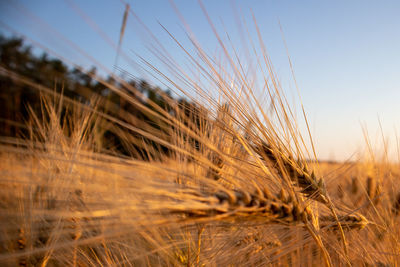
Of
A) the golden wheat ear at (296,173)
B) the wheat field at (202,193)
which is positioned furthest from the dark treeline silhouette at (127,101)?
the golden wheat ear at (296,173)

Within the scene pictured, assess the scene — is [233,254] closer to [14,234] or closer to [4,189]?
[14,234]

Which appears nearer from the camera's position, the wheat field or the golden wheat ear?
the wheat field

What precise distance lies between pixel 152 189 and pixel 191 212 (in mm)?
76

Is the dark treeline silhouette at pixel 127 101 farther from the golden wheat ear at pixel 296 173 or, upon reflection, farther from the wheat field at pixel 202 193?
the golden wheat ear at pixel 296 173

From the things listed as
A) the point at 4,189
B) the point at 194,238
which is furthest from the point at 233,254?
the point at 4,189

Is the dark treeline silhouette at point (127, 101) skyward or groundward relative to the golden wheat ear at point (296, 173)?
skyward

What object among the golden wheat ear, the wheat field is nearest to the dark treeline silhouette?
the wheat field

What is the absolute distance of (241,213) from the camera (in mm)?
448

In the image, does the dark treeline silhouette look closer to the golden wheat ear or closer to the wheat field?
the wheat field

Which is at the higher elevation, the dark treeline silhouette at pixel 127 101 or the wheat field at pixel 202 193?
the dark treeline silhouette at pixel 127 101

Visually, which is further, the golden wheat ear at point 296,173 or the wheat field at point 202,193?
the golden wheat ear at point 296,173

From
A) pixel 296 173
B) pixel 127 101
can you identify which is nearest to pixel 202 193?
pixel 296 173

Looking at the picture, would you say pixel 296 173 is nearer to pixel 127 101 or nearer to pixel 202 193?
pixel 202 193

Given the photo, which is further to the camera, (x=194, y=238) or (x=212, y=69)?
(x=194, y=238)
